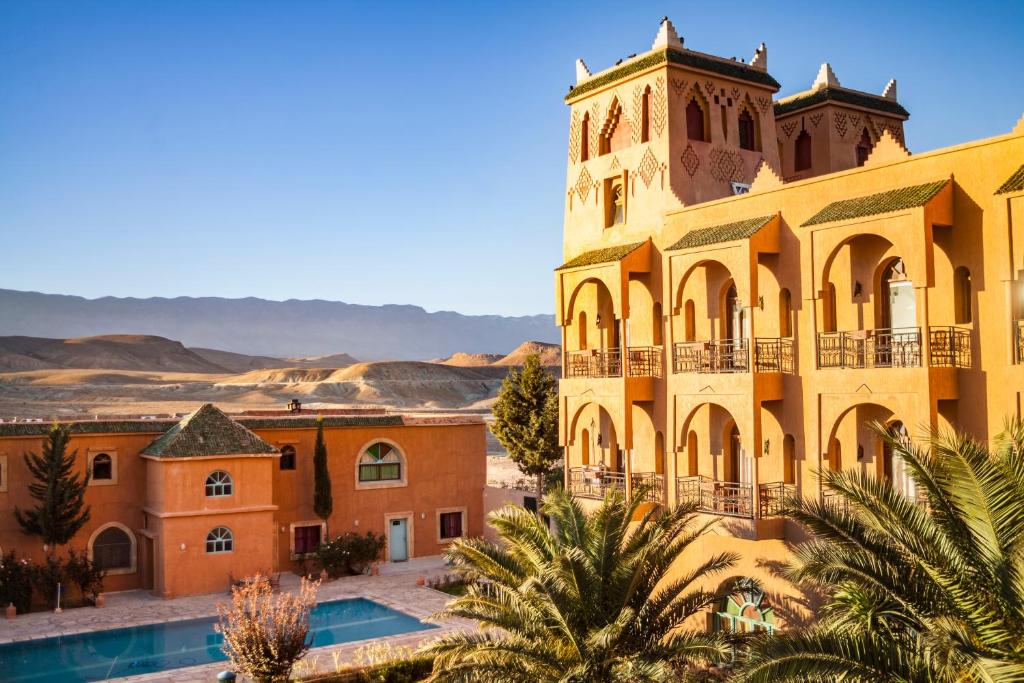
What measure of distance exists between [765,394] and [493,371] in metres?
107

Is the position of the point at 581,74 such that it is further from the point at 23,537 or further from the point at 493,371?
the point at 493,371

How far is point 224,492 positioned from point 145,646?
6250 millimetres

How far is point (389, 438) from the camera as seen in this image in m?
34.8

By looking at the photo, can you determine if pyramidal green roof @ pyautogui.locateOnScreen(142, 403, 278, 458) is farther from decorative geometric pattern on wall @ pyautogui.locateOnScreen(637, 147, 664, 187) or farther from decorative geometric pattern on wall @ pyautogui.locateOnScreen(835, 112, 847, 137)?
decorative geometric pattern on wall @ pyautogui.locateOnScreen(835, 112, 847, 137)

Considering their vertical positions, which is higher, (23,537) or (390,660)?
(23,537)

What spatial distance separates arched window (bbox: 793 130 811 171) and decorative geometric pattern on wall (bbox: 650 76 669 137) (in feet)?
17.4

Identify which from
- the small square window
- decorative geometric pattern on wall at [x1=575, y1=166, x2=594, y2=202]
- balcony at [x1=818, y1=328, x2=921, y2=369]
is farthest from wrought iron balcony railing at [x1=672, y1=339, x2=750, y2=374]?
the small square window

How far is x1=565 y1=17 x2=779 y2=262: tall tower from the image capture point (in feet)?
75.3

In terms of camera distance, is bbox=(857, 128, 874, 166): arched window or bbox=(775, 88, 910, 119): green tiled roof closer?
bbox=(775, 88, 910, 119): green tiled roof

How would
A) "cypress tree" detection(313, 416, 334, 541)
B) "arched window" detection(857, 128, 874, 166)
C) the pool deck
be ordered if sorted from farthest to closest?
"cypress tree" detection(313, 416, 334, 541) → "arched window" detection(857, 128, 874, 166) → the pool deck

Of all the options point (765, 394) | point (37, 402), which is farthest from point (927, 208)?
point (37, 402)

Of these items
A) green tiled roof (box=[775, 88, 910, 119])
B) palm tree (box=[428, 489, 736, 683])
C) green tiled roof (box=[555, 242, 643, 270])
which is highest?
green tiled roof (box=[775, 88, 910, 119])

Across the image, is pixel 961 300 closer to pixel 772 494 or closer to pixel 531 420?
pixel 772 494

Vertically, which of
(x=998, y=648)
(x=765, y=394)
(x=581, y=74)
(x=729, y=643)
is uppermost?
(x=581, y=74)
